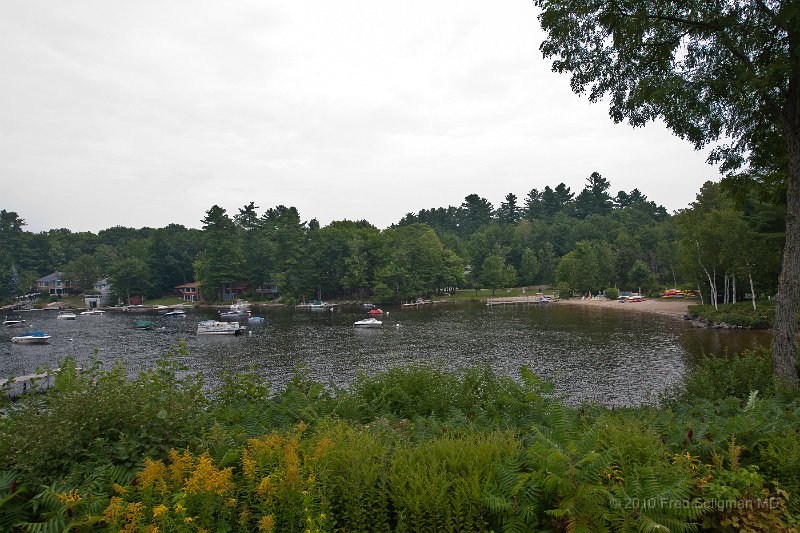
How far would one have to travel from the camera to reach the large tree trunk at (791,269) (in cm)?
1105

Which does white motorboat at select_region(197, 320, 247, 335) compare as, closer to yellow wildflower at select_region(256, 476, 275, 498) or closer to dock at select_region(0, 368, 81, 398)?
dock at select_region(0, 368, 81, 398)

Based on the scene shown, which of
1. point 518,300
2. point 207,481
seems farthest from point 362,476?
point 518,300

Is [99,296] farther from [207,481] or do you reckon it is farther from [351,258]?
[207,481]

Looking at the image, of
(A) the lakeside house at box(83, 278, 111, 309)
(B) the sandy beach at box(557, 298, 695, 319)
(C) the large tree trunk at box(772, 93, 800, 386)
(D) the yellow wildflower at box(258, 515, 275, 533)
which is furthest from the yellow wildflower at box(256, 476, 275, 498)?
(A) the lakeside house at box(83, 278, 111, 309)

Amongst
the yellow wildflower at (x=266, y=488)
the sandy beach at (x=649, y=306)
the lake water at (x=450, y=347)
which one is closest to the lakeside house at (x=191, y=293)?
the lake water at (x=450, y=347)

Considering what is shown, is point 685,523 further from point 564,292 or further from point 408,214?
point 408,214

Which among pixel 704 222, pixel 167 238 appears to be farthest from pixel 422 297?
pixel 167 238

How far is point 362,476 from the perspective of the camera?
4.12m

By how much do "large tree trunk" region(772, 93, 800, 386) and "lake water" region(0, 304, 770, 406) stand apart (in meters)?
8.02

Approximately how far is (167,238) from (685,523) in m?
124

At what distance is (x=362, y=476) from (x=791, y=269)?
1297cm

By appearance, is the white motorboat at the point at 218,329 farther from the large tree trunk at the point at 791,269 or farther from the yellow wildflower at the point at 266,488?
the yellow wildflower at the point at 266,488

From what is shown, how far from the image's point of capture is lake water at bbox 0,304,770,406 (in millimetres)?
26422

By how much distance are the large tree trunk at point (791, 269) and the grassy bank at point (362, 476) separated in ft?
25.1
